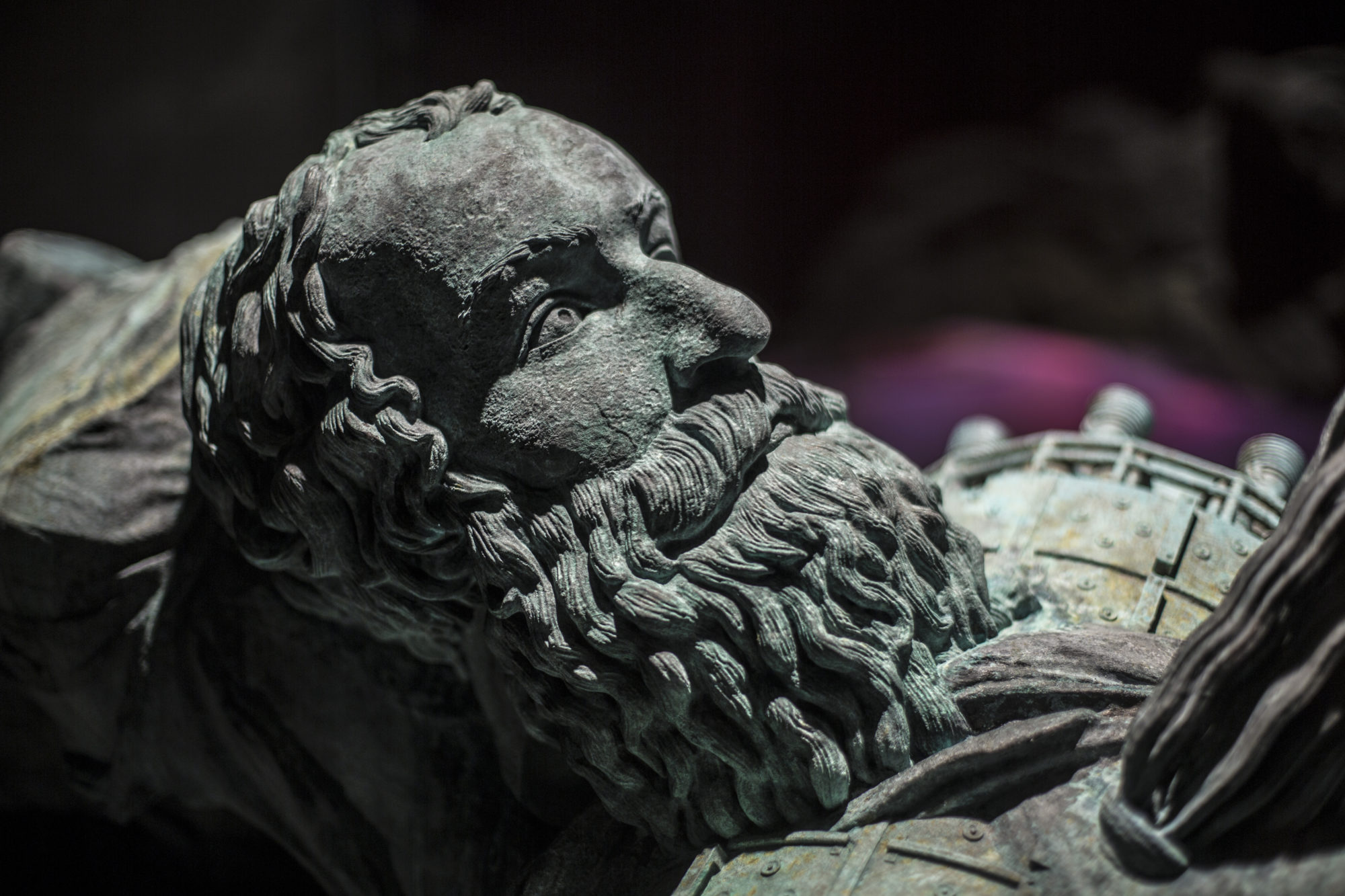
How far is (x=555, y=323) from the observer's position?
1649mm

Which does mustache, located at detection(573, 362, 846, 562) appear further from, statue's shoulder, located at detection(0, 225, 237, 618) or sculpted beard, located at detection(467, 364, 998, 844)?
statue's shoulder, located at detection(0, 225, 237, 618)

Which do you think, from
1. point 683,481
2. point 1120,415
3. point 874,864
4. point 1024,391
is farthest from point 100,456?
point 1024,391

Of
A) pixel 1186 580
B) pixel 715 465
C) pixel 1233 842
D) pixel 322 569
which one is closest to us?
pixel 1233 842

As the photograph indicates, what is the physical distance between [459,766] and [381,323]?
838 mm

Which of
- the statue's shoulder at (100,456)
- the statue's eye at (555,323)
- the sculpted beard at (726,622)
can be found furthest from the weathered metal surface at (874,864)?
the statue's shoulder at (100,456)

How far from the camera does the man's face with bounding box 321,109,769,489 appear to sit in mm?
1603

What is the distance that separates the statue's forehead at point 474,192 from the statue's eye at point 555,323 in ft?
0.35

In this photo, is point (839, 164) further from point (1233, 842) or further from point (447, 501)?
point (1233, 842)

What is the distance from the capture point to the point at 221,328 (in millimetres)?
1799

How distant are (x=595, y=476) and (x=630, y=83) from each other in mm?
2616

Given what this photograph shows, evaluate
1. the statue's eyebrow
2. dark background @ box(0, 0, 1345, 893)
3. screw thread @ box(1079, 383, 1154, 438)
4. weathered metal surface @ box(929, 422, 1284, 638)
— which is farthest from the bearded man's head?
dark background @ box(0, 0, 1345, 893)

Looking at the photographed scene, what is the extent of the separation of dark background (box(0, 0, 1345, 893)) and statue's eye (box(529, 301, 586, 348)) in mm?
2355

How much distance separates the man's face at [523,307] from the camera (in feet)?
5.26

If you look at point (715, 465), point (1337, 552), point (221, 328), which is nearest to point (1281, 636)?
point (1337, 552)
